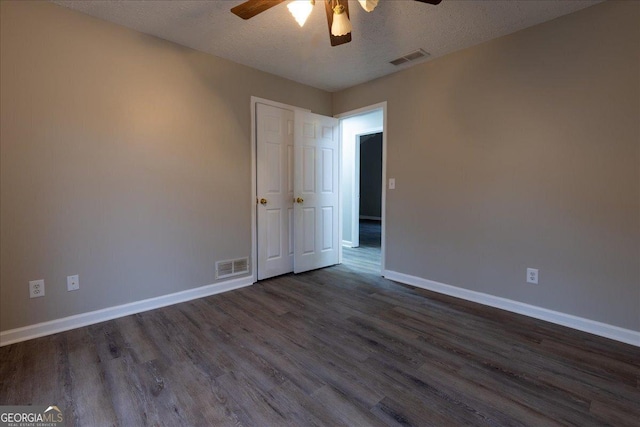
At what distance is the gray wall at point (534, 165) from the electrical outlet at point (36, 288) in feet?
10.7

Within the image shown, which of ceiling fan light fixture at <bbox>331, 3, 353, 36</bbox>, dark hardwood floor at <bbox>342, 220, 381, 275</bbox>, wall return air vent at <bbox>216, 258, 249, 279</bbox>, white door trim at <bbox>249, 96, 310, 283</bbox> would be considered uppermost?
ceiling fan light fixture at <bbox>331, 3, 353, 36</bbox>

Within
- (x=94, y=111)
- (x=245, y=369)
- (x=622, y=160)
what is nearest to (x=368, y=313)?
(x=245, y=369)

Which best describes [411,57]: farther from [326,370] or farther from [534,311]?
[326,370]

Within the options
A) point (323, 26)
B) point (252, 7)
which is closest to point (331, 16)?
point (252, 7)

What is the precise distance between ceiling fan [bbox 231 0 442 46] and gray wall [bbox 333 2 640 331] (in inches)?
55.2

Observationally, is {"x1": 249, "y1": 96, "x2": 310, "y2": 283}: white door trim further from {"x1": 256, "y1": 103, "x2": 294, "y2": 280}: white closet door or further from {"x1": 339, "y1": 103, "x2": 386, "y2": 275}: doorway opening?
{"x1": 339, "y1": 103, "x2": 386, "y2": 275}: doorway opening

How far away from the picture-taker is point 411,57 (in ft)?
10.0

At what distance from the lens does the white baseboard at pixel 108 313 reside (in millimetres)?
2139

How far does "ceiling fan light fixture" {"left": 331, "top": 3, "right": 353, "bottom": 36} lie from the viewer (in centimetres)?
168

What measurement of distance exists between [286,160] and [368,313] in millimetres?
2033

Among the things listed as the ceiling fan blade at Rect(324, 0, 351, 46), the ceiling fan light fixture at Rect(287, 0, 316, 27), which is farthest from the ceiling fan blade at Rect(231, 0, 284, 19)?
the ceiling fan blade at Rect(324, 0, 351, 46)

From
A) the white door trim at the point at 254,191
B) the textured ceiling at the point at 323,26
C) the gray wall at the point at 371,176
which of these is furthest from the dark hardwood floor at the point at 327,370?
the gray wall at the point at 371,176

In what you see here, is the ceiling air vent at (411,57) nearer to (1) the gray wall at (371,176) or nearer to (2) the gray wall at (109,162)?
(2) the gray wall at (109,162)

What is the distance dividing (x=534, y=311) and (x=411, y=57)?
8.59ft
